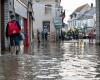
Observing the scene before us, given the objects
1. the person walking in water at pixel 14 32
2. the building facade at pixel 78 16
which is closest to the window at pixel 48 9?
the person walking in water at pixel 14 32

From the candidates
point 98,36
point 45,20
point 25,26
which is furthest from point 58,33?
point 25,26

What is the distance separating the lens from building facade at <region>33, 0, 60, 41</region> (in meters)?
74.7

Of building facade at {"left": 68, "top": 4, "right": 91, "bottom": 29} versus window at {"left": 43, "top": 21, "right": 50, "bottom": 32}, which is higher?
building facade at {"left": 68, "top": 4, "right": 91, "bottom": 29}

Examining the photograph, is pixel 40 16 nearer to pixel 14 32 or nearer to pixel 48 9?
pixel 48 9

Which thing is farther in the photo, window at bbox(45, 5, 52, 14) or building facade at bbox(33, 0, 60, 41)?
window at bbox(45, 5, 52, 14)

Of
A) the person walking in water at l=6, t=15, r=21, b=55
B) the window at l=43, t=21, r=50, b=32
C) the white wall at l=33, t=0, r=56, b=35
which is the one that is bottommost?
the person walking in water at l=6, t=15, r=21, b=55

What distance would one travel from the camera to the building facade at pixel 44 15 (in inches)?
2940

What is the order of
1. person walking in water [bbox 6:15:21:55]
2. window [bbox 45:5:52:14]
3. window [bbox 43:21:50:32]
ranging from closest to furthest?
person walking in water [bbox 6:15:21:55]
window [bbox 43:21:50:32]
window [bbox 45:5:52:14]

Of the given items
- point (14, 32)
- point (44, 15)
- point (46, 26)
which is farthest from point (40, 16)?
point (14, 32)

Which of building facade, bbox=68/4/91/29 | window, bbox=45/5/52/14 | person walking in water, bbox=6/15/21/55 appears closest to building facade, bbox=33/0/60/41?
window, bbox=45/5/52/14

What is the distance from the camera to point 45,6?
2970 inches

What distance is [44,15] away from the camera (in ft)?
248

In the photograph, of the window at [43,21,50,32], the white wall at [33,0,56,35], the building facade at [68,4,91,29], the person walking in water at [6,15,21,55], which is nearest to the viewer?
the person walking in water at [6,15,21,55]

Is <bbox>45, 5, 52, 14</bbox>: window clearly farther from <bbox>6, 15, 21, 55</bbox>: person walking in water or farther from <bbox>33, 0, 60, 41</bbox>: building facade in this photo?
<bbox>6, 15, 21, 55</bbox>: person walking in water
